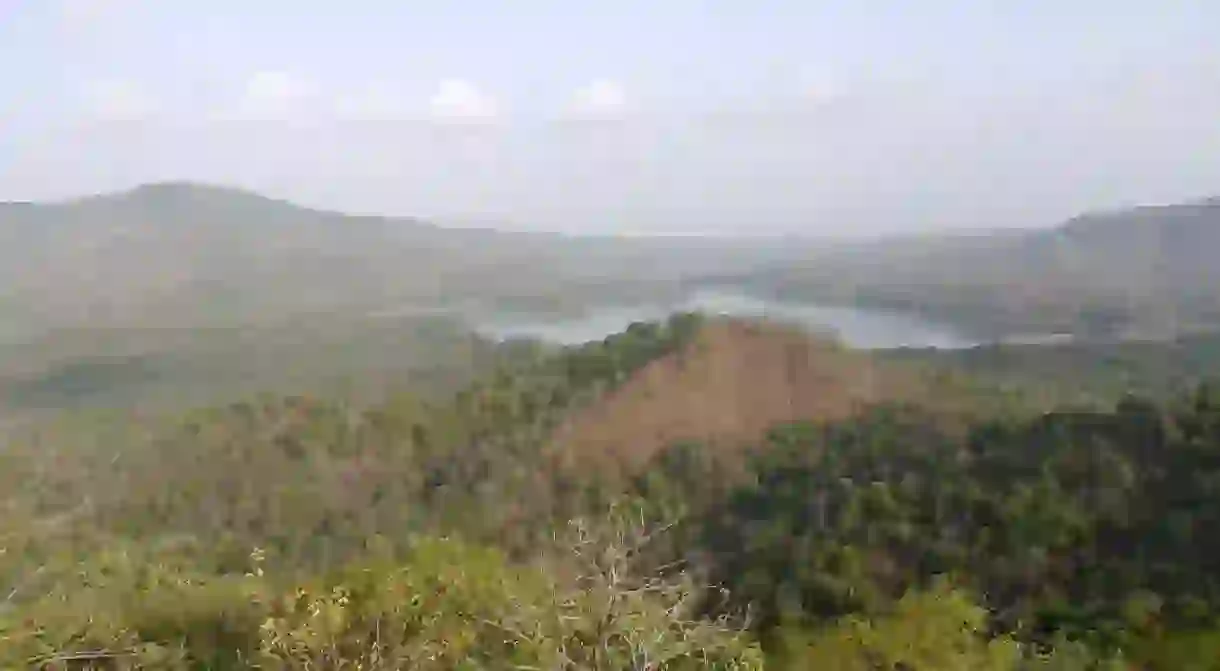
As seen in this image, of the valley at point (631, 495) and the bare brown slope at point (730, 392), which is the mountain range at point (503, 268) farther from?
the bare brown slope at point (730, 392)

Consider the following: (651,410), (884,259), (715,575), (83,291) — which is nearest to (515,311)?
(83,291)

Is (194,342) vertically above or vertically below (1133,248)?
below

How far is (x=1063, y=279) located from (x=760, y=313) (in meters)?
32.3

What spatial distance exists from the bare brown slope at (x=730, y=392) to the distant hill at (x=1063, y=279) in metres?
25.4

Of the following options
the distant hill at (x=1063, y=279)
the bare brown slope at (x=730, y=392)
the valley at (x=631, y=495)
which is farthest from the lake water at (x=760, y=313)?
the bare brown slope at (x=730, y=392)

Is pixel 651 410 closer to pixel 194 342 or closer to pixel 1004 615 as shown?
pixel 1004 615

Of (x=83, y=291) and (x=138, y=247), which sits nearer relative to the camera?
(x=83, y=291)

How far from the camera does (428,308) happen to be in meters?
85.2

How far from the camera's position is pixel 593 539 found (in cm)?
737

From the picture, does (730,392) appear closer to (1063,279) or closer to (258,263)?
(1063,279)

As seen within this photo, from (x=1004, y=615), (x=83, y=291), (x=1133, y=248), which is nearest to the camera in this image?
(x=1004, y=615)

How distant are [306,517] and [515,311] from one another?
58869 millimetres

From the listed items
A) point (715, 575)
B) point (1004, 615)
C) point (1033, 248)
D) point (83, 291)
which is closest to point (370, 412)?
point (715, 575)

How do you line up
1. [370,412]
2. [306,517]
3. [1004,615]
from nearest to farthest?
[1004,615]
[306,517]
[370,412]
